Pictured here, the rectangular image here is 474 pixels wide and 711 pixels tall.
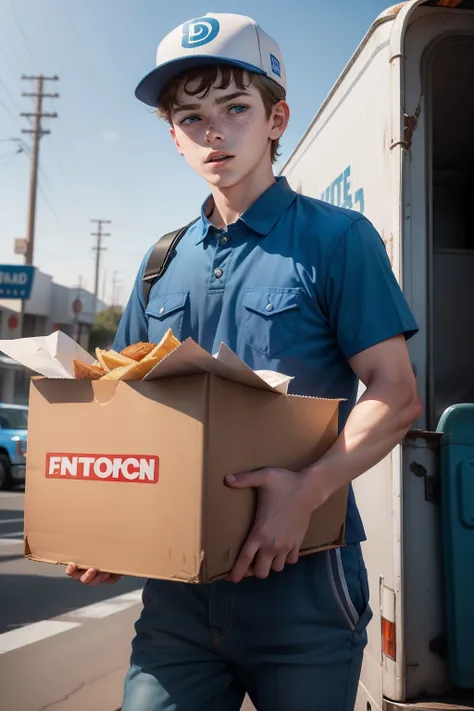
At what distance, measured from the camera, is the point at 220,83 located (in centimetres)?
177

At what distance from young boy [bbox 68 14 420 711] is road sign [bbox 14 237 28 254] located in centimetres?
3096

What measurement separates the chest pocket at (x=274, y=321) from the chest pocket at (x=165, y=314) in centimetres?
21

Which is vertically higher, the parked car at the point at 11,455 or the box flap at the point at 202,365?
the box flap at the point at 202,365

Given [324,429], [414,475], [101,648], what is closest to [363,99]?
[414,475]

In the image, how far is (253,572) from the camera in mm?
1474

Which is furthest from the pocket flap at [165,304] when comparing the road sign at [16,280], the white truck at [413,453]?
the road sign at [16,280]

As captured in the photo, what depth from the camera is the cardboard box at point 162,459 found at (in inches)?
53.8

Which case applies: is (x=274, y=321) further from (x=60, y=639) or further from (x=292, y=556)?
(x=60, y=639)

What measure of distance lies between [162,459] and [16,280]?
2914 centimetres

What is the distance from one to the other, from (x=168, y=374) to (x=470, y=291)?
3.12m

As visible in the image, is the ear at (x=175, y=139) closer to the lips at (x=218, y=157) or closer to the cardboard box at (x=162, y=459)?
the lips at (x=218, y=157)

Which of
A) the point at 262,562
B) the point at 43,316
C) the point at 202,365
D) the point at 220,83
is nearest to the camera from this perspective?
the point at 202,365

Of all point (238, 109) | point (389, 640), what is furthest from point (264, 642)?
point (389, 640)

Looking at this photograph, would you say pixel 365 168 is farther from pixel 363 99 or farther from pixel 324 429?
pixel 324 429
